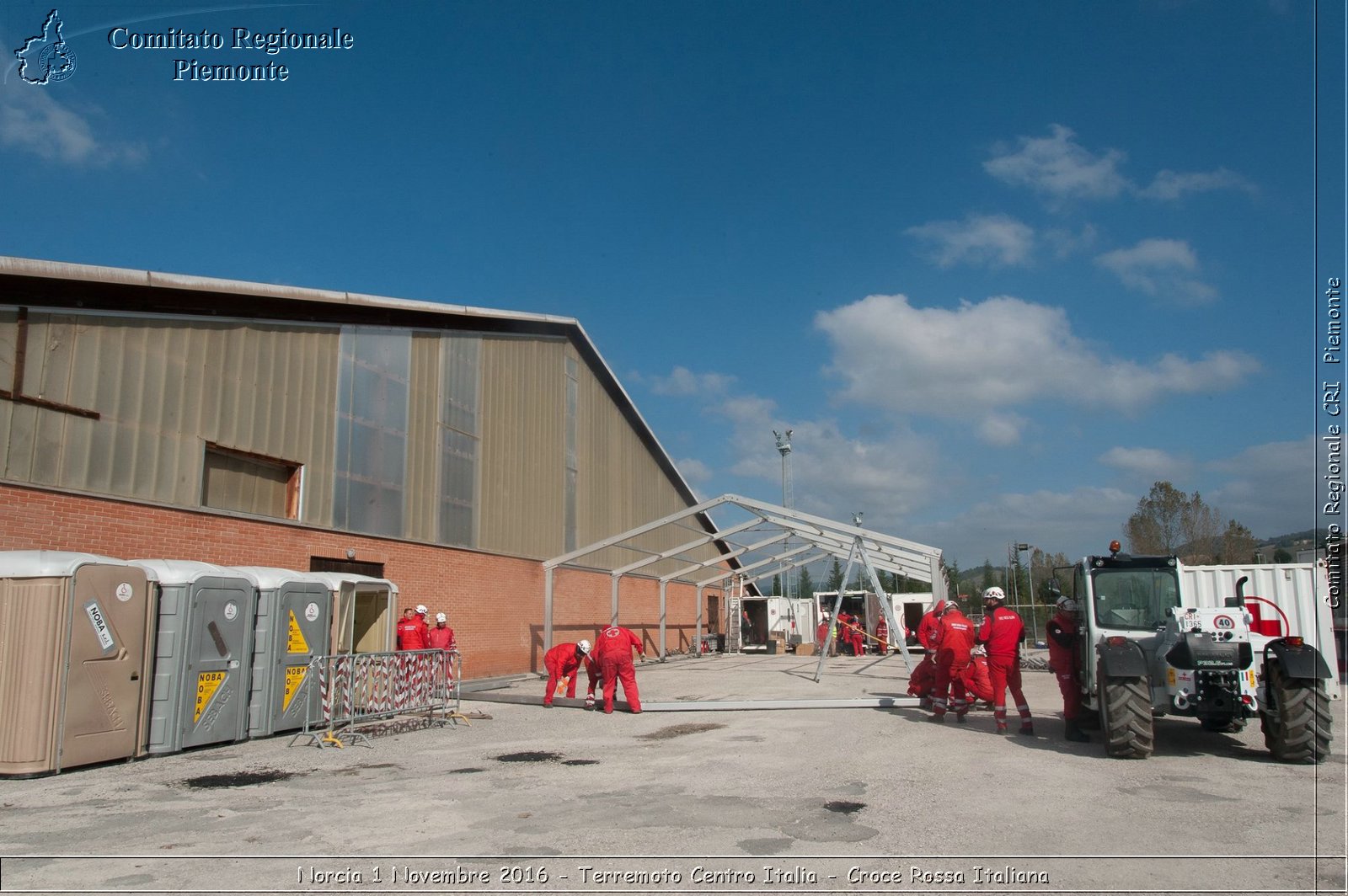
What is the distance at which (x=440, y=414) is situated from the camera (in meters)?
20.2

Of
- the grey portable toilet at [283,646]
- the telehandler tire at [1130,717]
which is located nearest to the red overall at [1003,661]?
the telehandler tire at [1130,717]

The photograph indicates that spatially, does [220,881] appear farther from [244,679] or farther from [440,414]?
[440,414]

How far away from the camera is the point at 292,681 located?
40.2 feet

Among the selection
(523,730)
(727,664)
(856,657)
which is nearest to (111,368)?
(523,730)

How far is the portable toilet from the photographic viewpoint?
1368 centimetres

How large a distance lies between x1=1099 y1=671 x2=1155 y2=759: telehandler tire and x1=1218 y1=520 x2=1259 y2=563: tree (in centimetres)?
3086

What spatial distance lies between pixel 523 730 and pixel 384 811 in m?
5.64

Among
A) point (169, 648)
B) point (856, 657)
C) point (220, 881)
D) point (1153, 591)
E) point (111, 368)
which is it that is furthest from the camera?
point (856, 657)

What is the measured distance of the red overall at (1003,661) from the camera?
480 inches

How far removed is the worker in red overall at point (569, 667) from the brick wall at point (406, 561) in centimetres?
392

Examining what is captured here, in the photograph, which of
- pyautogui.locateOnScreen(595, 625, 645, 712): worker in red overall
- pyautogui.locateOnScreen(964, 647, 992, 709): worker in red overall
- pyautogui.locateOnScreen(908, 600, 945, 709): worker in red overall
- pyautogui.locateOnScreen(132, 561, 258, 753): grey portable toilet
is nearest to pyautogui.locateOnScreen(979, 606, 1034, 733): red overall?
pyautogui.locateOnScreen(964, 647, 992, 709): worker in red overall

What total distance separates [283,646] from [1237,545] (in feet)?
120

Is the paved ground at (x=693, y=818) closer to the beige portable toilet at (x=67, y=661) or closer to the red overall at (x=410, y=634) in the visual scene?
the beige portable toilet at (x=67, y=661)

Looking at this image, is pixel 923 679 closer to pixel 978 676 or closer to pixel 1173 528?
pixel 978 676
